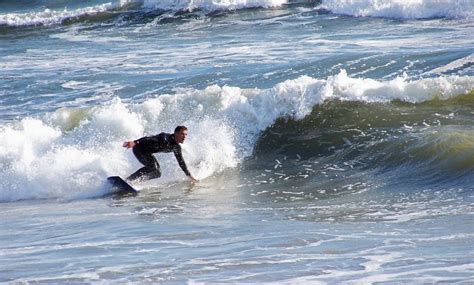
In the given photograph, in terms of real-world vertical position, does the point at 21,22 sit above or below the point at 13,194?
above

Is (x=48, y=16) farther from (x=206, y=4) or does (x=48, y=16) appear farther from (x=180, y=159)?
(x=180, y=159)

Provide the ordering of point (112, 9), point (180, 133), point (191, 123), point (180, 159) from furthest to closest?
point (112, 9) → point (191, 123) → point (180, 159) → point (180, 133)

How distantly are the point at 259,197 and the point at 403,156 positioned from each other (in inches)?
91.9

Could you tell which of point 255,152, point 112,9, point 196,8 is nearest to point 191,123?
point 255,152

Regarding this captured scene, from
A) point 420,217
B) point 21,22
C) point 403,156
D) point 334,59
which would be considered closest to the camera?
point 420,217

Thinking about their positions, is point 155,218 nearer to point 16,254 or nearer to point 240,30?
point 16,254

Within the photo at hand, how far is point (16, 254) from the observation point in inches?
331

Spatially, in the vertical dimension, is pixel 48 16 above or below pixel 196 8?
above

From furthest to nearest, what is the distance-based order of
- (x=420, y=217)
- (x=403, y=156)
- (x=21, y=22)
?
(x=21, y=22) → (x=403, y=156) → (x=420, y=217)

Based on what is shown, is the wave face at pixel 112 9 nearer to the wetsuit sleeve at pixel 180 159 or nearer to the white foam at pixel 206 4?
the white foam at pixel 206 4

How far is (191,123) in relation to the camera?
1512 centimetres

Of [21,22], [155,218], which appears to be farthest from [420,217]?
[21,22]

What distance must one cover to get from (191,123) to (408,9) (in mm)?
13900

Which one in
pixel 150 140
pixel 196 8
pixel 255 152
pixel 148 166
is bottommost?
pixel 255 152
